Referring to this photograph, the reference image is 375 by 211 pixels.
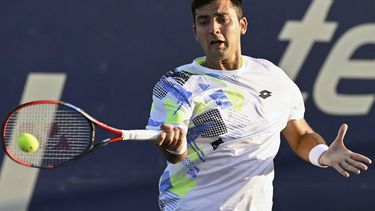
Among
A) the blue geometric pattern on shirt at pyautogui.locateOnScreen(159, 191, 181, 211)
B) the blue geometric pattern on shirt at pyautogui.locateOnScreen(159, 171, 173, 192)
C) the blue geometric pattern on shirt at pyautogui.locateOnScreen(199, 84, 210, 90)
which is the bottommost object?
the blue geometric pattern on shirt at pyautogui.locateOnScreen(159, 191, 181, 211)

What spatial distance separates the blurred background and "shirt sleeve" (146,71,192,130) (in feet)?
6.07

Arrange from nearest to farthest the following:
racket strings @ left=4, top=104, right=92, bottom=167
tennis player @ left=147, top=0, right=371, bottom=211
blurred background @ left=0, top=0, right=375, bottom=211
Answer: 1. tennis player @ left=147, top=0, right=371, bottom=211
2. racket strings @ left=4, top=104, right=92, bottom=167
3. blurred background @ left=0, top=0, right=375, bottom=211

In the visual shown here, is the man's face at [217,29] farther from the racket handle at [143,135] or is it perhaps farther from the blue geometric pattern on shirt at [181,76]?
the racket handle at [143,135]

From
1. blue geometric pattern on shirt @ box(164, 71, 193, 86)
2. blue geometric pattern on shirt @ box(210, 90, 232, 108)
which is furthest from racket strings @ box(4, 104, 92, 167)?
blue geometric pattern on shirt @ box(210, 90, 232, 108)

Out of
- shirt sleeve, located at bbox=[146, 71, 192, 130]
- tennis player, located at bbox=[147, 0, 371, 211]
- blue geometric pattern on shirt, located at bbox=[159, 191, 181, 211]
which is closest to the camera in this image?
shirt sleeve, located at bbox=[146, 71, 192, 130]

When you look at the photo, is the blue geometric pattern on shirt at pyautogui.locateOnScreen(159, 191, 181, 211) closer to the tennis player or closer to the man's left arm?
the tennis player

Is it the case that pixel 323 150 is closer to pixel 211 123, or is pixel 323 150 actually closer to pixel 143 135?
pixel 211 123

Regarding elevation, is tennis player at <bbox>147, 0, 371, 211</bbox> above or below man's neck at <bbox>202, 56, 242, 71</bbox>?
below

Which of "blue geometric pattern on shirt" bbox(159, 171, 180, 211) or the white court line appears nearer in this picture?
"blue geometric pattern on shirt" bbox(159, 171, 180, 211)

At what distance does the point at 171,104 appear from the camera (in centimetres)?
379

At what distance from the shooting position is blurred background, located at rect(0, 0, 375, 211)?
5688 mm

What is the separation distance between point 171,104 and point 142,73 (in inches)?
77.9

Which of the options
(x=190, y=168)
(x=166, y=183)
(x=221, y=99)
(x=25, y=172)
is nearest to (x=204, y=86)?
(x=221, y=99)

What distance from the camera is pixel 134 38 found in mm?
5758
